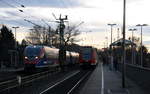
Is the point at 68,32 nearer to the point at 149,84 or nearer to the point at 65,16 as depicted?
the point at 65,16

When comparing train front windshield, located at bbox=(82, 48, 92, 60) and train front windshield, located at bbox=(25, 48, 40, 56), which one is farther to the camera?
train front windshield, located at bbox=(82, 48, 92, 60)

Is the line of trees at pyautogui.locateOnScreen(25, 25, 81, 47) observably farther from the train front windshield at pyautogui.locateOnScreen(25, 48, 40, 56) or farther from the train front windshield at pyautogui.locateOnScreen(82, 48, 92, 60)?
the train front windshield at pyautogui.locateOnScreen(25, 48, 40, 56)

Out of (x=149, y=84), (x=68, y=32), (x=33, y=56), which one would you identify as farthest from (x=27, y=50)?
(x=68, y=32)

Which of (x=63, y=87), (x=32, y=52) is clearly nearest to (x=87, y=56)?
(x=32, y=52)

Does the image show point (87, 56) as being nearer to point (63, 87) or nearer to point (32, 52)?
point (32, 52)

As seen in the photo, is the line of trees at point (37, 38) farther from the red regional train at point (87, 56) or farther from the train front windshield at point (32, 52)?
the train front windshield at point (32, 52)

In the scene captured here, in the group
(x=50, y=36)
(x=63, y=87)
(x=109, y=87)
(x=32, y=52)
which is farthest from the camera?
(x=50, y=36)

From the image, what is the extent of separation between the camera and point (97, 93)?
24.6m

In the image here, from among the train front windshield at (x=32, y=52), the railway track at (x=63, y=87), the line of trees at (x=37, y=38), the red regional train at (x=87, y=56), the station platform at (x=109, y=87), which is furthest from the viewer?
the line of trees at (x=37, y=38)

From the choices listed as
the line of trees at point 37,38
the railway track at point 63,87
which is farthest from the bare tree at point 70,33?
the railway track at point 63,87

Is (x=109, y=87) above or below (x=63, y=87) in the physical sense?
above

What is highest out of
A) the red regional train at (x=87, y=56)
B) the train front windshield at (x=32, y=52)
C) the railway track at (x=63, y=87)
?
the train front windshield at (x=32, y=52)

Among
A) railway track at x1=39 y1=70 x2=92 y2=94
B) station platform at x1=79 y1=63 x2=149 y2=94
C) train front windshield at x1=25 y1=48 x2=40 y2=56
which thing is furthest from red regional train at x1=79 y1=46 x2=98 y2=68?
station platform at x1=79 y1=63 x2=149 y2=94

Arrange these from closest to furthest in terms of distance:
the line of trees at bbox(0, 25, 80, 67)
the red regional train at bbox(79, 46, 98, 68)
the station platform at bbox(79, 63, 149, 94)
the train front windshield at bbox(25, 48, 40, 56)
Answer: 1. the station platform at bbox(79, 63, 149, 94)
2. the train front windshield at bbox(25, 48, 40, 56)
3. the red regional train at bbox(79, 46, 98, 68)
4. the line of trees at bbox(0, 25, 80, 67)
